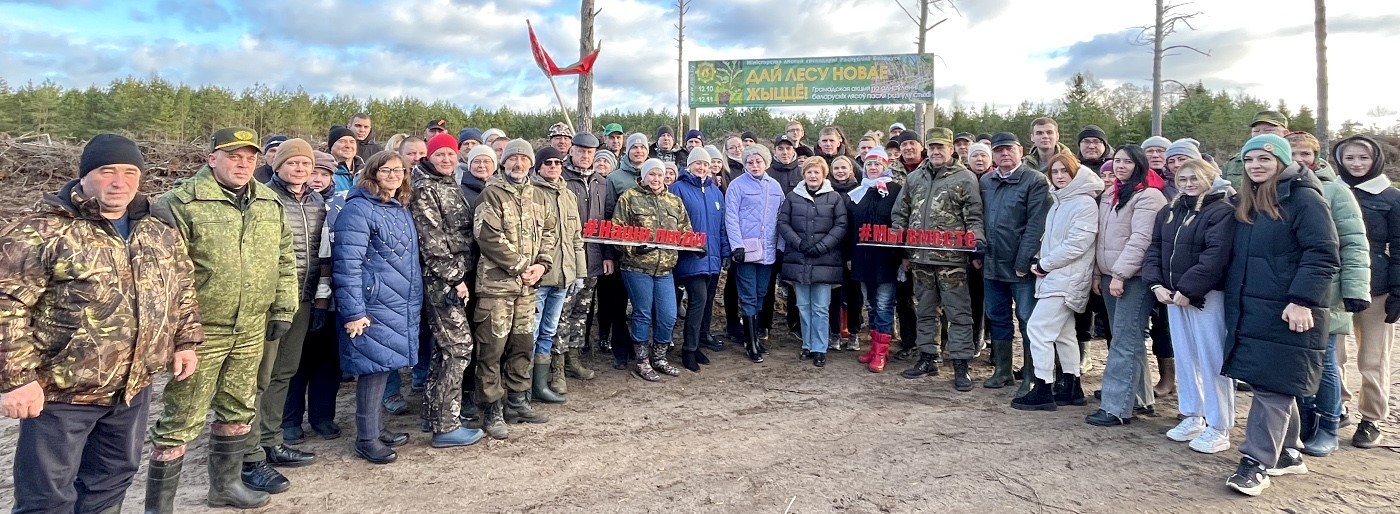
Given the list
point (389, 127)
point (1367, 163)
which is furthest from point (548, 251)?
point (389, 127)

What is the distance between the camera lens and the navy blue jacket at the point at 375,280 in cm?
394

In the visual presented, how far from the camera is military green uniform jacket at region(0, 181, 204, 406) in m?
2.53

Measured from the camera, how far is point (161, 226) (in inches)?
117

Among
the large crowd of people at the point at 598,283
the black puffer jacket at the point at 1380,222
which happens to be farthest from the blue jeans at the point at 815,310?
the black puffer jacket at the point at 1380,222

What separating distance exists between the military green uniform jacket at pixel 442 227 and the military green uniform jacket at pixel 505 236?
107 millimetres

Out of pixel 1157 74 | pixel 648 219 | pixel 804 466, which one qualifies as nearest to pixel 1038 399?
pixel 804 466

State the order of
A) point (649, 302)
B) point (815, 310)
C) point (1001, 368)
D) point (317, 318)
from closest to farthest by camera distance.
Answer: point (317, 318) → point (1001, 368) → point (649, 302) → point (815, 310)

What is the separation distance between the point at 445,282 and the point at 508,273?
0.38 m

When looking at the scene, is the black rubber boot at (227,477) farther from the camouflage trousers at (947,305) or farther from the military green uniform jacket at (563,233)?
the camouflage trousers at (947,305)

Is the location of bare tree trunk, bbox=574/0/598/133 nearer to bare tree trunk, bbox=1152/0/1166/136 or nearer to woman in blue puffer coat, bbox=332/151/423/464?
woman in blue puffer coat, bbox=332/151/423/464

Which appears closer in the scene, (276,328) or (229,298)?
(229,298)

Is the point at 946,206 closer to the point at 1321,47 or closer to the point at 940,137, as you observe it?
the point at 940,137

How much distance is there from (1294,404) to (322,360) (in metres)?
5.70

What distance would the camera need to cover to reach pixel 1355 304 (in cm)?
382
